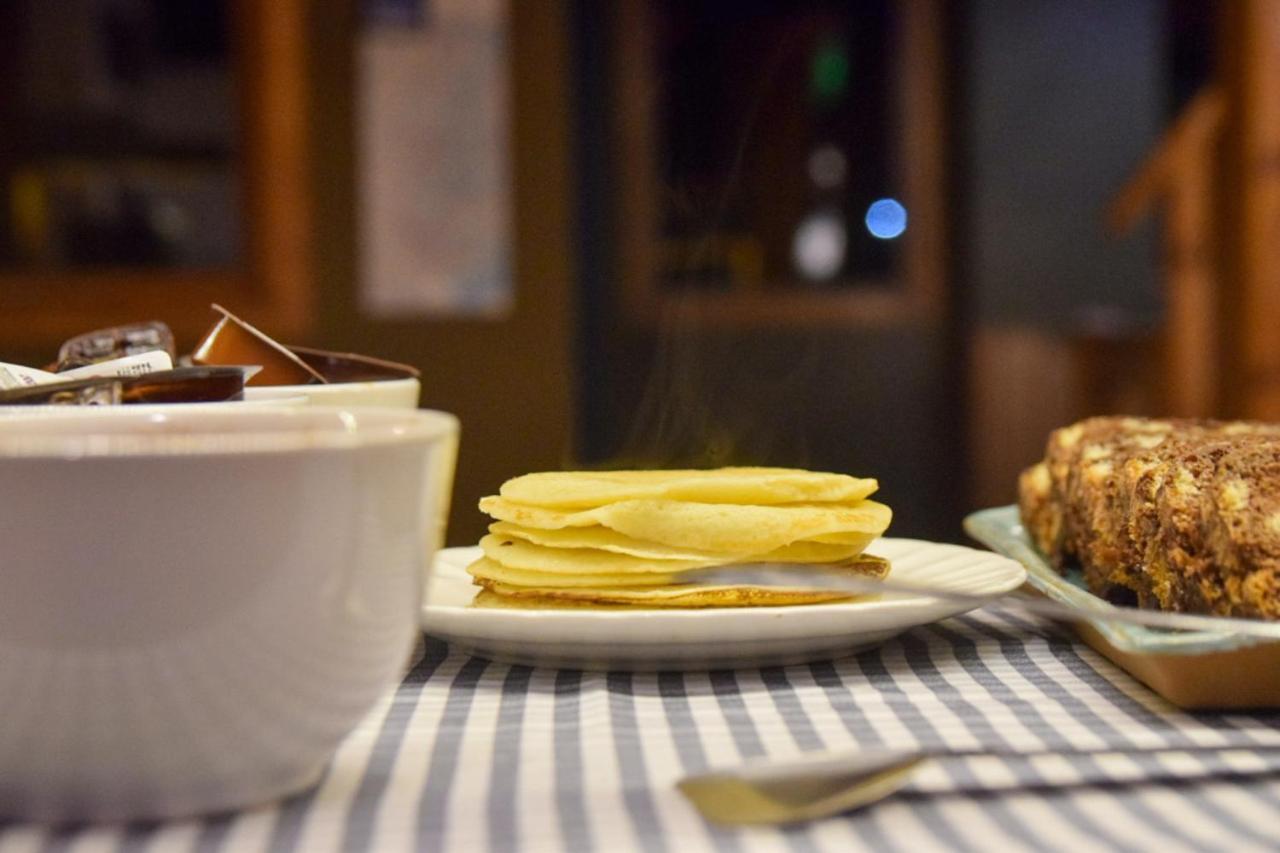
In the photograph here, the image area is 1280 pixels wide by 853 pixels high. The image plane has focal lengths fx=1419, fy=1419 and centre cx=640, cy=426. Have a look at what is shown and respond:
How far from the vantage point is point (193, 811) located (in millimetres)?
417

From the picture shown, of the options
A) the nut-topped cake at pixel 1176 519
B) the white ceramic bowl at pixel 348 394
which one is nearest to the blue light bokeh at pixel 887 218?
the nut-topped cake at pixel 1176 519

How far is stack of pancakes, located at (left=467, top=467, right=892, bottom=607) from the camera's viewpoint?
25.1 inches

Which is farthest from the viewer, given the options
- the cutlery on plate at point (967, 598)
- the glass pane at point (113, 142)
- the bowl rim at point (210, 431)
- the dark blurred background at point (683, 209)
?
the glass pane at point (113, 142)

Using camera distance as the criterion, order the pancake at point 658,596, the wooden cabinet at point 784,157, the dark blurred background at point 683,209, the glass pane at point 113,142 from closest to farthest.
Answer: the pancake at point 658,596 < the dark blurred background at point 683,209 < the glass pane at point 113,142 < the wooden cabinet at point 784,157

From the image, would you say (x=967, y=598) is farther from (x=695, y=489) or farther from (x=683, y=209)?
(x=683, y=209)

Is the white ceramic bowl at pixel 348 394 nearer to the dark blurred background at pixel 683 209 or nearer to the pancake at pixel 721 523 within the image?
the pancake at pixel 721 523

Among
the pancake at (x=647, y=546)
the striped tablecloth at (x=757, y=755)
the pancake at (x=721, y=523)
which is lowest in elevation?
the striped tablecloth at (x=757, y=755)

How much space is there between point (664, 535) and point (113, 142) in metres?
3.88

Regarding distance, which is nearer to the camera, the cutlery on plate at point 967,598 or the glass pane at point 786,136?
the cutlery on plate at point 967,598

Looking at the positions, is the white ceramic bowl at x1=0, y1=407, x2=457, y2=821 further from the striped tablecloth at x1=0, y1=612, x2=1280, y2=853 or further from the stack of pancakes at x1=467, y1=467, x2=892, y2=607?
the stack of pancakes at x1=467, y1=467, x2=892, y2=607

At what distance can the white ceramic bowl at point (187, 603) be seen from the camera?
15.1 inches

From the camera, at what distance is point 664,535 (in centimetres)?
64

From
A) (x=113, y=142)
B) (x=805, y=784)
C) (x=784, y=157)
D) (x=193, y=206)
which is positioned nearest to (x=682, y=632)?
(x=805, y=784)

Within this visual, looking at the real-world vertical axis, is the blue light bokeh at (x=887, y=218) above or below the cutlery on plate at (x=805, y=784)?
above
